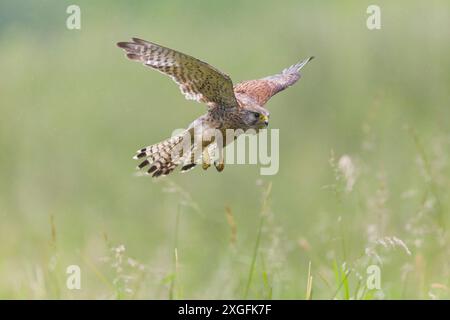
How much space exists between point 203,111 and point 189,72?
5.55 meters

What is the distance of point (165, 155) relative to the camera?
21.9ft

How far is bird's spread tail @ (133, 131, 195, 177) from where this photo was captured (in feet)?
21.7

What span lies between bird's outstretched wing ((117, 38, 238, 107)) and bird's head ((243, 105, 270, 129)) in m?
0.12

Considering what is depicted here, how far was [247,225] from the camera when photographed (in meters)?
10.4

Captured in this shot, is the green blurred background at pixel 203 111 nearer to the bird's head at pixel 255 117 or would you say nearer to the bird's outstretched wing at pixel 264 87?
→ the bird's outstretched wing at pixel 264 87

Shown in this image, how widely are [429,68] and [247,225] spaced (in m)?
2.80

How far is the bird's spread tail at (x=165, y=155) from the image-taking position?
6.61 m

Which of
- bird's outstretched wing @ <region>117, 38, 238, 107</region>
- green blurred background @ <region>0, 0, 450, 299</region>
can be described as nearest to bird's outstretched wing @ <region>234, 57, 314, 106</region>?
bird's outstretched wing @ <region>117, 38, 238, 107</region>

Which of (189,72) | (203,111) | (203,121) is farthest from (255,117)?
(203,111)

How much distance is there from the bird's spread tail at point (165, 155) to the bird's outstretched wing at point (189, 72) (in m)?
0.30

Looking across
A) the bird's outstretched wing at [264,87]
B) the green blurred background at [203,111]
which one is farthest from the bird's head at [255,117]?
the green blurred background at [203,111]

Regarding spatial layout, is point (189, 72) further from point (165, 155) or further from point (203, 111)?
point (203, 111)
